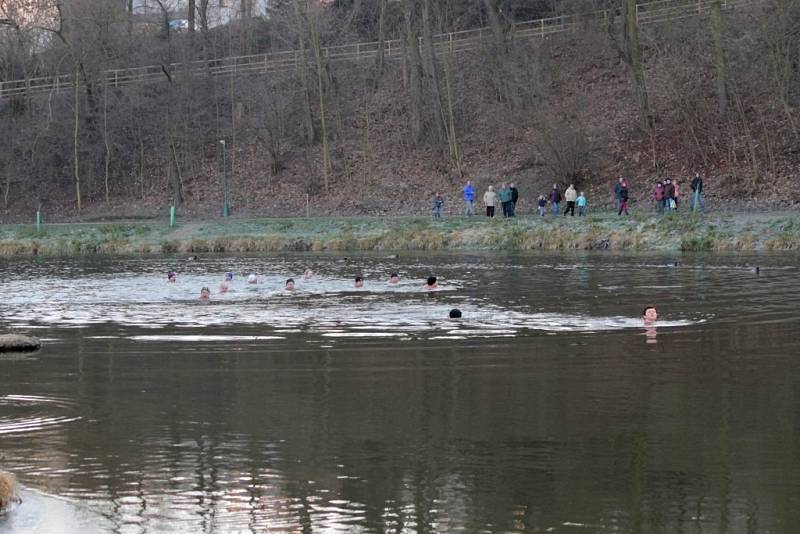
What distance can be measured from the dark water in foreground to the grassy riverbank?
17.3 metres

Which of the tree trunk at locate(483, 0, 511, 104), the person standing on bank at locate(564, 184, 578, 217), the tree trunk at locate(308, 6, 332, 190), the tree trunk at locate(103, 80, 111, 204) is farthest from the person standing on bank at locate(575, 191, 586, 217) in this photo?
the tree trunk at locate(103, 80, 111, 204)

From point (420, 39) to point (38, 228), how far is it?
90.2ft

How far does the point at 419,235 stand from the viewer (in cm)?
5162

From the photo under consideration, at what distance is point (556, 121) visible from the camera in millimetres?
62188

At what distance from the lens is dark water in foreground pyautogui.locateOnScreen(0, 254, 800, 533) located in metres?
10.8

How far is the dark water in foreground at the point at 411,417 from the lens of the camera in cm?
1084

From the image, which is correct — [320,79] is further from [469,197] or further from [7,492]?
[7,492]

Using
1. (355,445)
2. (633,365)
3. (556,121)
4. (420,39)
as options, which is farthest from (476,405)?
(420,39)

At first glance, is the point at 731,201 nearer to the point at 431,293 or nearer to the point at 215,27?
the point at 431,293

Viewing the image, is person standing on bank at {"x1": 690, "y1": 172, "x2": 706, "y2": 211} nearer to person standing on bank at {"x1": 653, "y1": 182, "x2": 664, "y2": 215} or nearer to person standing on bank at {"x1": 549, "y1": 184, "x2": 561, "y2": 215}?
person standing on bank at {"x1": 653, "y1": 182, "x2": 664, "y2": 215}

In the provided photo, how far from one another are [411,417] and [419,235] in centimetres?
3708

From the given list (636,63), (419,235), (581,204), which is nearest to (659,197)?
(581,204)

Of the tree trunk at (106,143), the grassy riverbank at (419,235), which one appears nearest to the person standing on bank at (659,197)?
the grassy riverbank at (419,235)

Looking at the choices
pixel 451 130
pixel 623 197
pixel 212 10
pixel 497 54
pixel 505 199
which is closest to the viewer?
pixel 623 197
